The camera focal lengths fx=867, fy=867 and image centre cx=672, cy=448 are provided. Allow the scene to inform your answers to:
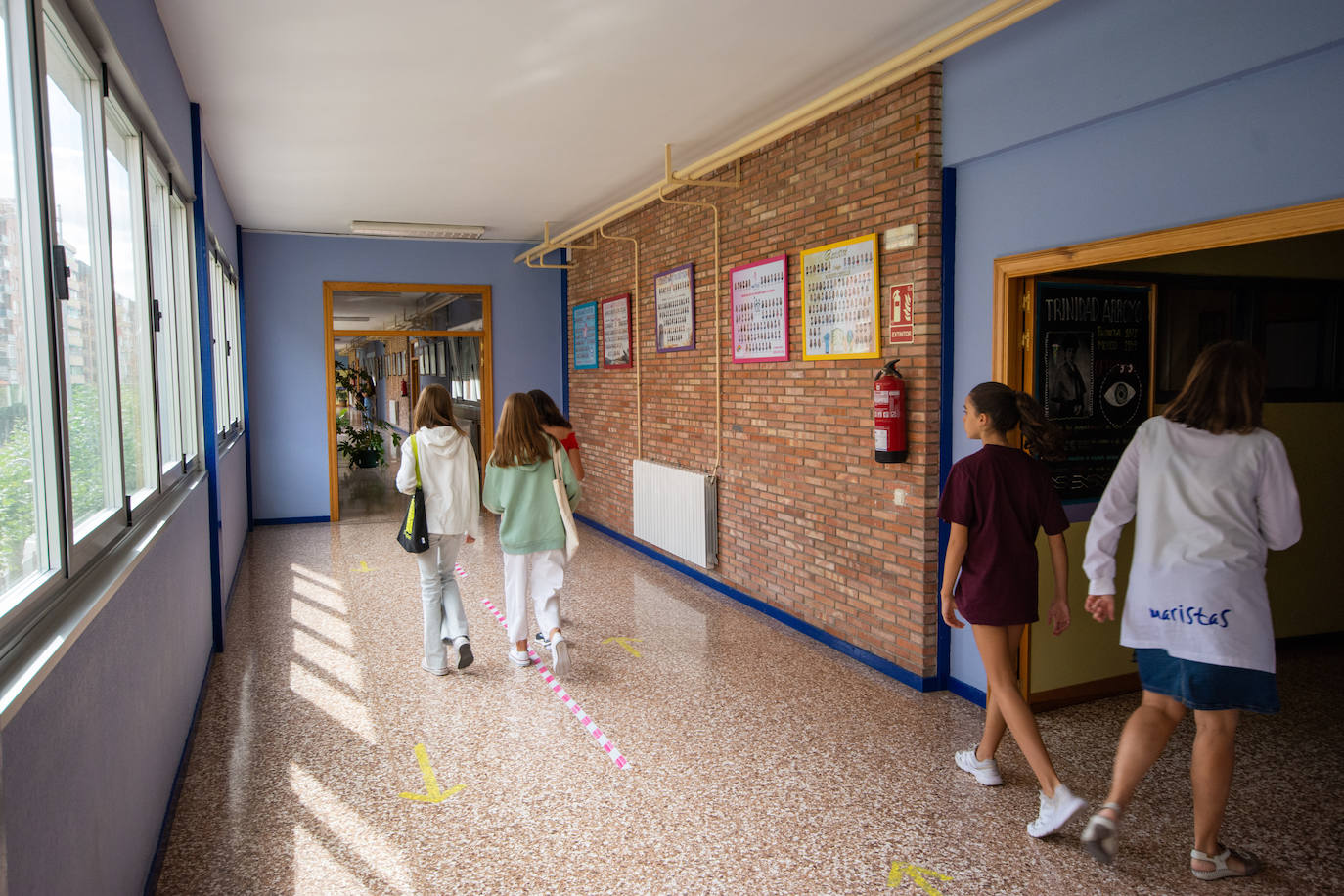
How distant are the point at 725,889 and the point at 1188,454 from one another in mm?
1968

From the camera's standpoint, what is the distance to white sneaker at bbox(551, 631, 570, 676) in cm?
460

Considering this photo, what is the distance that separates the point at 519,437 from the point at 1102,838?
313 cm

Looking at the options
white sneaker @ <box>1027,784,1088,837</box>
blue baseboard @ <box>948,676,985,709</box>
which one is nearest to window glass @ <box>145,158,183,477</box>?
blue baseboard @ <box>948,676,985,709</box>

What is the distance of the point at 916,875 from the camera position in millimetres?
2773

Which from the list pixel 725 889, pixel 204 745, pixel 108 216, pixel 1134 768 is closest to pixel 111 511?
pixel 108 216

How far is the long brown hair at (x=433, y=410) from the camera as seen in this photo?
15.1 ft

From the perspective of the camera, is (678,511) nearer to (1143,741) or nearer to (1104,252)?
(1104,252)

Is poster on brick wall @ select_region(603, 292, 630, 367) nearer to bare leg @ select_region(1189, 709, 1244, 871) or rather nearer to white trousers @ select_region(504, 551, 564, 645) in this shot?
white trousers @ select_region(504, 551, 564, 645)

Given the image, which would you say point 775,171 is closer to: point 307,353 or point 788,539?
point 788,539

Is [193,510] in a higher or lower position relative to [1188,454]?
lower

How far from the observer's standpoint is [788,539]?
18.3 ft

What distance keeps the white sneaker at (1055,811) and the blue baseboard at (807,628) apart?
1411mm

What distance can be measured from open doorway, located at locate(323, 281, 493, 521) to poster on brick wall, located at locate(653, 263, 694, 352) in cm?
357

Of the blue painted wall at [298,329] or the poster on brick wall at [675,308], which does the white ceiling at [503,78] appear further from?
the blue painted wall at [298,329]
